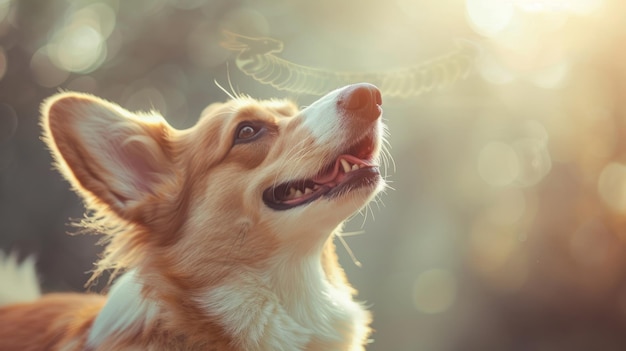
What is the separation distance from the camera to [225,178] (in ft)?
6.36

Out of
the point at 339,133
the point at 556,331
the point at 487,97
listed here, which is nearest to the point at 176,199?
the point at 339,133

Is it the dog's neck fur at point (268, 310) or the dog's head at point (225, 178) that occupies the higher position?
the dog's head at point (225, 178)

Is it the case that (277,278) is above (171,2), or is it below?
below

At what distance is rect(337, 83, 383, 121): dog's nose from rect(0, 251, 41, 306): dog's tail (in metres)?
1.68

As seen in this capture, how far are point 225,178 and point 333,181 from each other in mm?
385

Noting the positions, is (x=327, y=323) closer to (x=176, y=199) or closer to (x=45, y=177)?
(x=176, y=199)

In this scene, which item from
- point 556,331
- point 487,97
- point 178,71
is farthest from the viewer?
point 556,331

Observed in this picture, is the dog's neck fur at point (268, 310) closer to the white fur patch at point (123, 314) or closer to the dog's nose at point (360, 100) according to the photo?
the white fur patch at point (123, 314)

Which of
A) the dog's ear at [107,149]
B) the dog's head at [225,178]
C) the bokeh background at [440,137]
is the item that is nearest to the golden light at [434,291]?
the bokeh background at [440,137]

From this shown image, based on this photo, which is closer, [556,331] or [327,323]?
[327,323]

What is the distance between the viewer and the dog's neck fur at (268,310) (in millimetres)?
1756

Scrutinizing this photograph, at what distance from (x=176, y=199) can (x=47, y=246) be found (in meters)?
1.77

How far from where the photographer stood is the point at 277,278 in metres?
1.87

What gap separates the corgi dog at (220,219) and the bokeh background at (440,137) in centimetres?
49
